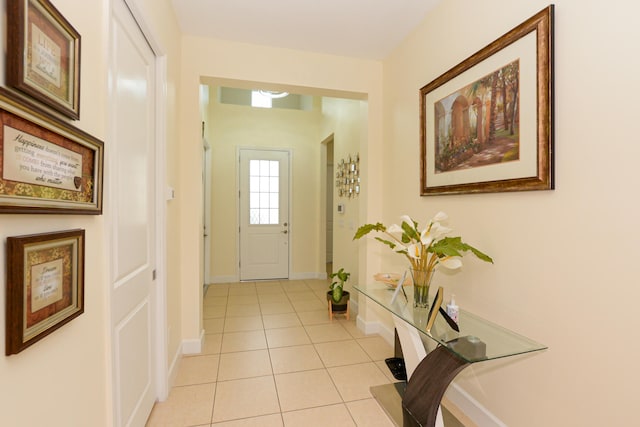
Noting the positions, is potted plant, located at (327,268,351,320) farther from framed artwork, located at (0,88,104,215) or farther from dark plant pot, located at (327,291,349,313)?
framed artwork, located at (0,88,104,215)

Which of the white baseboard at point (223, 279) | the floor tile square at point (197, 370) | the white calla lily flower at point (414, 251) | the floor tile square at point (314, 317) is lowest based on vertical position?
the floor tile square at point (197, 370)

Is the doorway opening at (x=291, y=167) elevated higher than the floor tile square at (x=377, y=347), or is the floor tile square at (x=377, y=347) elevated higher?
the doorway opening at (x=291, y=167)

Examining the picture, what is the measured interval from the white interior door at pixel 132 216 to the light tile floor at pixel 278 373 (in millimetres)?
371

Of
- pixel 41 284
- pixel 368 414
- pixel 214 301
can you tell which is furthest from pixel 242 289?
pixel 41 284

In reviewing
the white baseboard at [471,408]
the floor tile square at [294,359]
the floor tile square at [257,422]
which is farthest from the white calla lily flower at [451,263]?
the floor tile square at [294,359]

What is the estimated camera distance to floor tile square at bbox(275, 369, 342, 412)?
2.08 m

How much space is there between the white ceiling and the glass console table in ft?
6.89

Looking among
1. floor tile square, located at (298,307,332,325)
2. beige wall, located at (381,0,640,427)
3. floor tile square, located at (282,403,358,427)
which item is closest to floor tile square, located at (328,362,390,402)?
floor tile square, located at (282,403,358,427)

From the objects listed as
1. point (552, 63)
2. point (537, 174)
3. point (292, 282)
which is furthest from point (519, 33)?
point (292, 282)

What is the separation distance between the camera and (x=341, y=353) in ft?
9.14

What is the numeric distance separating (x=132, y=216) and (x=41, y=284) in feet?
2.63

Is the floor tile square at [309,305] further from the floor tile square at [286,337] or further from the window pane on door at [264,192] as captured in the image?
the window pane on door at [264,192]

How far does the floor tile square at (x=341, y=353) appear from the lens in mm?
2641

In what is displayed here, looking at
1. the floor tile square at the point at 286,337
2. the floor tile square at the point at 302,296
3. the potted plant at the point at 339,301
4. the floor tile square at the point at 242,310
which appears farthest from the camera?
the floor tile square at the point at 302,296
